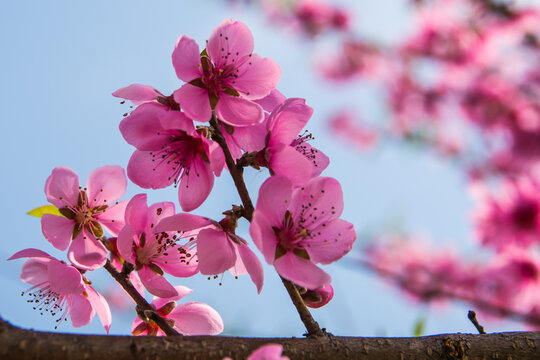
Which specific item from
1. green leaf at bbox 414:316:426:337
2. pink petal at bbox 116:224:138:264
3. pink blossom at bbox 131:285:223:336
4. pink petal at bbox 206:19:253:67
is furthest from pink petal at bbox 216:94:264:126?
green leaf at bbox 414:316:426:337

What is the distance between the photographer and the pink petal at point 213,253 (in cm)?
61

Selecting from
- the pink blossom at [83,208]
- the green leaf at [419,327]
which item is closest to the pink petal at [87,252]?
the pink blossom at [83,208]

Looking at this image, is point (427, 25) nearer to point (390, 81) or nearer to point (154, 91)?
point (390, 81)

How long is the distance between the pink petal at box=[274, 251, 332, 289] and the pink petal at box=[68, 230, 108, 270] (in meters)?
0.28

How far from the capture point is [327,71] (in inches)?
232

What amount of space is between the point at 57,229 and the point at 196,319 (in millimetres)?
283

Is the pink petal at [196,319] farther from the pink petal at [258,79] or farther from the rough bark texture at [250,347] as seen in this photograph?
the pink petal at [258,79]

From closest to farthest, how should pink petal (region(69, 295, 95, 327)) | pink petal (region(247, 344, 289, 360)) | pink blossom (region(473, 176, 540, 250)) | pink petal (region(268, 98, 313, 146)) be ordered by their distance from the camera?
pink petal (region(247, 344, 289, 360)), pink petal (region(268, 98, 313, 146)), pink petal (region(69, 295, 95, 327)), pink blossom (region(473, 176, 540, 250))

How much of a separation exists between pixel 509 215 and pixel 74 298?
8.55 ft

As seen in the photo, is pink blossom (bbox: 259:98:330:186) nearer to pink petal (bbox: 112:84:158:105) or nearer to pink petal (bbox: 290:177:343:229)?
pink petal (bbox: 290:177:343:229)

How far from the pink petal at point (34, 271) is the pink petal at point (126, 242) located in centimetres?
17

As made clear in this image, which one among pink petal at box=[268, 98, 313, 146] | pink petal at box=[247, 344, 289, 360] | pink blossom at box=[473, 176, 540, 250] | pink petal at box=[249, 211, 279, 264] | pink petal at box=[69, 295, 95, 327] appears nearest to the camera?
pink petal at box=[247, 344, 289, 360]

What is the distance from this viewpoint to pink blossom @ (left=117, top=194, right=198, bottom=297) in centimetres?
69

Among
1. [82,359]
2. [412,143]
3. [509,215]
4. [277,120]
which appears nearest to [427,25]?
[412,143]
